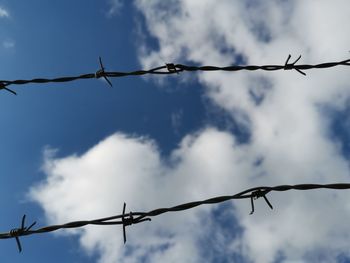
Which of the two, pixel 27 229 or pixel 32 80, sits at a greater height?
pixel 32 80

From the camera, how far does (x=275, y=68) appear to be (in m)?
4.22

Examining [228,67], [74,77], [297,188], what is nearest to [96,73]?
[74,77]

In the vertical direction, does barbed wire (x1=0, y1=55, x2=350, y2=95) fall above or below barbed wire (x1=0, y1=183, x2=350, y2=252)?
above

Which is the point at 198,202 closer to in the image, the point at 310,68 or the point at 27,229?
the point at 27,229

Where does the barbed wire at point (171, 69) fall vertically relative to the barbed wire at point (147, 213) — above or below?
above

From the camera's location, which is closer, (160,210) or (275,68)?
(160,210)

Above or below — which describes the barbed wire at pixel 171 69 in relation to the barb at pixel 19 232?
above

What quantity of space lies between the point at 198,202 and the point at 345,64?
185 centimetres

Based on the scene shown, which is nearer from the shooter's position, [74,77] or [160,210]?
[160,210]

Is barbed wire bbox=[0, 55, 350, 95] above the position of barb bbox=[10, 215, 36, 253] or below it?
above

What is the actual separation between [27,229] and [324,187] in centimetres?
219

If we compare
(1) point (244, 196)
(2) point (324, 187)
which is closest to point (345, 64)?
(2) point (324, 187)

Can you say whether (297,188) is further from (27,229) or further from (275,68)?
(27,229)

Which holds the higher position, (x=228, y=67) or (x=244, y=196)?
(x=228, y=67)
